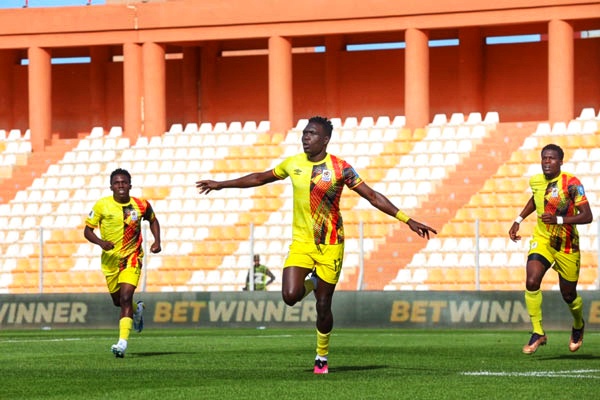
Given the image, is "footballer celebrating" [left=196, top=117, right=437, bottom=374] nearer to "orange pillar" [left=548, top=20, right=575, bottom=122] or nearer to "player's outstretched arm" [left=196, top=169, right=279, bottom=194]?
"player's outstretched arm" [left=196, top=169, right=279, bottom=194]

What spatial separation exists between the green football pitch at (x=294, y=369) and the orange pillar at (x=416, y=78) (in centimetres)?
1865

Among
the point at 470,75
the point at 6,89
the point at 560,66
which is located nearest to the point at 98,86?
the point at 6,89

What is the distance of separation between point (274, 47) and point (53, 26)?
21.1 feet

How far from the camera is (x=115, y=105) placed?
4822cm

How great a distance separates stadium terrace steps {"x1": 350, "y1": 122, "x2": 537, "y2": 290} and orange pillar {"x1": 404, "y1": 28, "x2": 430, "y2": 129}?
225cm

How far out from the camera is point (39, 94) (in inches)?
1713

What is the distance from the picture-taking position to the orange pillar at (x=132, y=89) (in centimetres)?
4247

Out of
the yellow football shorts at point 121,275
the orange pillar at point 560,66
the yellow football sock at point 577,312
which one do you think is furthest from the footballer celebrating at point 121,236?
the orange pillar at point 560,66

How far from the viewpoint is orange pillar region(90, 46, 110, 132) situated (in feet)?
157

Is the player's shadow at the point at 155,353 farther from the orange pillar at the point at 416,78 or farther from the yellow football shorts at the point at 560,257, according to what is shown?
the orange pillar at the point at 416,78

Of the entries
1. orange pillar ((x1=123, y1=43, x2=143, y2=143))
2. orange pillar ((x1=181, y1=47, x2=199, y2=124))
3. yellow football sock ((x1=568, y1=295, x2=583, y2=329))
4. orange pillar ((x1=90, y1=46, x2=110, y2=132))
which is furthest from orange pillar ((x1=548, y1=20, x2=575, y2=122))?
yellow football sock ((x1=568, y1=295, x2=583, y2=329))

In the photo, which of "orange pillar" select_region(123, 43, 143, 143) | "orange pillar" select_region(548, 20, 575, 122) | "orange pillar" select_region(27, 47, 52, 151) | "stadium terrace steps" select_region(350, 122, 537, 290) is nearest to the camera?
"stadium terrace steps" select_region(350, 122, 537, 290)

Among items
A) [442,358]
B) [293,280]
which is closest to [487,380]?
[293,280]

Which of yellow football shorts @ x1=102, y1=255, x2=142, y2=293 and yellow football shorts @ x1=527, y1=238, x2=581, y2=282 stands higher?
yellow football shorts @ x1=527, y1=238, x2=581, y2=282
